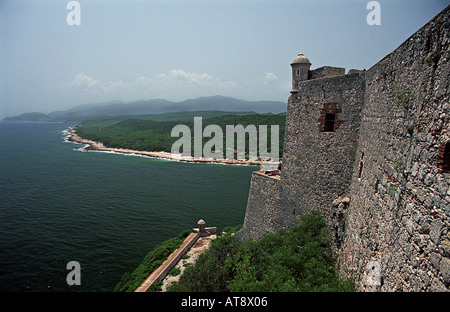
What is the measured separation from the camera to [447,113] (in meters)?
2.96

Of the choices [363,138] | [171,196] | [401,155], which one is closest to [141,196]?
[171,196]

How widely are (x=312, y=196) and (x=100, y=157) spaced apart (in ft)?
210

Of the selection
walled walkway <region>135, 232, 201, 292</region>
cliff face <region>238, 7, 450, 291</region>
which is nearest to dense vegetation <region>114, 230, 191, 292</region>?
walled walkway <region>135, 232, 201, 292</region>

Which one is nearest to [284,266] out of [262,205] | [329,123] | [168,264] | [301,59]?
[329,123]

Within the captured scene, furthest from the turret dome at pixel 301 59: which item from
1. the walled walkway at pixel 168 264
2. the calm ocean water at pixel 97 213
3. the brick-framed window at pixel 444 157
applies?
the calm ocean water at pixel 97 213

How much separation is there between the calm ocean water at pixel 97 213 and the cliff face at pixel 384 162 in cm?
1533

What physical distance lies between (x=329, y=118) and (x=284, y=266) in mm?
4750

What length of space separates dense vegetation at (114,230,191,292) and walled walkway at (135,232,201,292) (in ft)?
1.68

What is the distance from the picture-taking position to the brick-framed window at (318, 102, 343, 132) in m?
8.34

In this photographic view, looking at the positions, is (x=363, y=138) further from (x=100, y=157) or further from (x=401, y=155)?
(x=100, y=157)

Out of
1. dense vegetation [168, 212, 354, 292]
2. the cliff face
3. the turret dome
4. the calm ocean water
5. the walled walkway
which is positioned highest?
the turret dome

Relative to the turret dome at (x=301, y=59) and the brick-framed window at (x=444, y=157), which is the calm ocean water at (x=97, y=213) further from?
the brick-framed window at (x=444, y=157)

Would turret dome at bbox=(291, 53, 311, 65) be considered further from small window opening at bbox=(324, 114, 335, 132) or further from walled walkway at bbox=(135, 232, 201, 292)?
walled walkway at bbox=(135, 232, 201, 292)

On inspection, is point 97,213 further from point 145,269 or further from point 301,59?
point 301,59
